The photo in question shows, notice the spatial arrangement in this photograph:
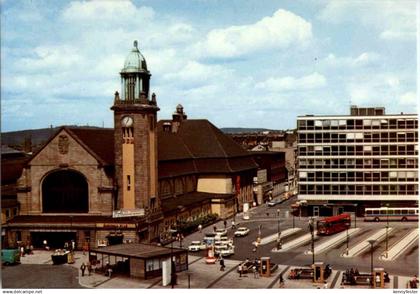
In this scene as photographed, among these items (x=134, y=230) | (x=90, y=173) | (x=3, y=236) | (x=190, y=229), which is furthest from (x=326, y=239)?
(x=3, y=236)

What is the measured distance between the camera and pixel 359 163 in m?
97.6

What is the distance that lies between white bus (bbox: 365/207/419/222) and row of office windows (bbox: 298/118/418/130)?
10650 millimetres

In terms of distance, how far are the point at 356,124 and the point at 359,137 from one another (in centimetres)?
179

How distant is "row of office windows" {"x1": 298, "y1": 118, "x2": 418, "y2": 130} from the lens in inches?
3736

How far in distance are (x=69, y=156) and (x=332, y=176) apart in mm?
38075

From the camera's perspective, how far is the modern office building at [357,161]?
313 ft

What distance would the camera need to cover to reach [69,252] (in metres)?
67.3

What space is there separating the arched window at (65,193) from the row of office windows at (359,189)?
33.8m

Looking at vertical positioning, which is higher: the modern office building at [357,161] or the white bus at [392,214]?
the modern office building at [357,161]

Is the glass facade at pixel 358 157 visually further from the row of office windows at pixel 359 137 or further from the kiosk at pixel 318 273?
the kiosk at pixel 318 273

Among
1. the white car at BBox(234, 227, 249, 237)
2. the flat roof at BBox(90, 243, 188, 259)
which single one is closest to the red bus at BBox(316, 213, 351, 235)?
the white car at BBox(234, 227, 249, 237)

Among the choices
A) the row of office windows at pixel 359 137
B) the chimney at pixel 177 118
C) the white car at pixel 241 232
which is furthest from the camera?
the chimney at pixel 177 118

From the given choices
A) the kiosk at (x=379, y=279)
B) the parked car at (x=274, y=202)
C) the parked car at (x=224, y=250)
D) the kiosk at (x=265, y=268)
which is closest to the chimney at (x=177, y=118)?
the parked car at (x=274, y=202)

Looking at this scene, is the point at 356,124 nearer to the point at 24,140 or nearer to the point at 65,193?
the point at 65,193
